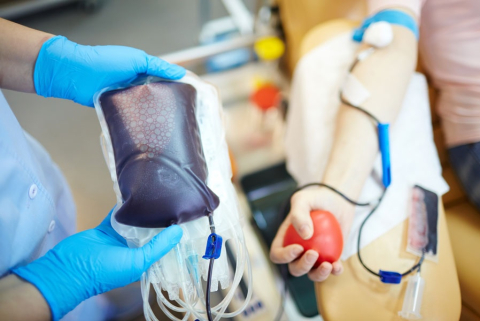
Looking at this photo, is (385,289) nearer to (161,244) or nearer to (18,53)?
(161,244)

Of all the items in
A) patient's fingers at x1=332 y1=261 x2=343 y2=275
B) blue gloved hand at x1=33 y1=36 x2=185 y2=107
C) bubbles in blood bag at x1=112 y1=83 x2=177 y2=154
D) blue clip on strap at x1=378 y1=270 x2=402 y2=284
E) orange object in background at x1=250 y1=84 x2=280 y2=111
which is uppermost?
blue gloved hand at x1=33 y1=36 x2=185 y2=107

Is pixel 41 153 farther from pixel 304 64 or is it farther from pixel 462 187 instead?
pixel 462 187

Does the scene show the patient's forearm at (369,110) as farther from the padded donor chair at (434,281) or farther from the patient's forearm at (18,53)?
the patient's forearm at (18,53)

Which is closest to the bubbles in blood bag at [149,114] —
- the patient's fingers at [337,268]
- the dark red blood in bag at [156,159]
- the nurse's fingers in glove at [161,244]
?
the dark red blood in bag at [156,159]

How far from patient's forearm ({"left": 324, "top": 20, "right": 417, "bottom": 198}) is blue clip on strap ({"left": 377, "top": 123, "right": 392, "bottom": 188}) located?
26mm

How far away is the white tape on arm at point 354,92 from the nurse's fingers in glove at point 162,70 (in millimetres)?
518

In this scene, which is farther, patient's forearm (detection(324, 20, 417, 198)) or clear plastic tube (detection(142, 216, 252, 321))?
patient's forearm (detection(324, 20, 417, 198))

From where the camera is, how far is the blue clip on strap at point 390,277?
78 centimetres

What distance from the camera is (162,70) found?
2.38ft

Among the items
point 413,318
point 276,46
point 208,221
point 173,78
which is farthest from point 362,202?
point 276,46

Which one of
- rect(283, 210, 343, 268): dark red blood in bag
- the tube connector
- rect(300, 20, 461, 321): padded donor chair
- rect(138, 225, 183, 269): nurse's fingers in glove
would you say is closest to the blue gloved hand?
rect(138, 225, 183, 269): nurse's fingers in glove

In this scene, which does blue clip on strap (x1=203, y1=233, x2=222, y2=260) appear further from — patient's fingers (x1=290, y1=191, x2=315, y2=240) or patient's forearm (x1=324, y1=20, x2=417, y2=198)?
patient's forearm (x1=324, y1=20, x2=417, y2=198)

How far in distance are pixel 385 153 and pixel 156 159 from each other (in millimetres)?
628

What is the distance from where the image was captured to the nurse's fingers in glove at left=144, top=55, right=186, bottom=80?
726mm
